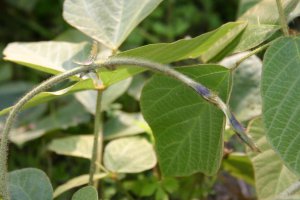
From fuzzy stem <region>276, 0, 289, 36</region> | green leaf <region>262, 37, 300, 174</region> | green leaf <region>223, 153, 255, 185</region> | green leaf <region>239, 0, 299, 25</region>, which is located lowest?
green leaf <region>223, 153, 255, 185</region>

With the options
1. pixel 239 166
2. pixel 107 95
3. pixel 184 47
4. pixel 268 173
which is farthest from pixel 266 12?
pixel 107 95

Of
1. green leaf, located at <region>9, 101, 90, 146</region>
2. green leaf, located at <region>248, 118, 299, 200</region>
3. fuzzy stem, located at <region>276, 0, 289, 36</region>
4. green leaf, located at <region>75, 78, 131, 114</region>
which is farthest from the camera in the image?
green leaf, located at <region>9, 101, 90, 146</region>

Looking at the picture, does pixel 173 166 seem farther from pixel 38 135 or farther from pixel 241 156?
pixel 38 135

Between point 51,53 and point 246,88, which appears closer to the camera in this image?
point 51,53

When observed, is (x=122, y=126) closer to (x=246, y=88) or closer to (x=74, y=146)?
(x=74, y=146)

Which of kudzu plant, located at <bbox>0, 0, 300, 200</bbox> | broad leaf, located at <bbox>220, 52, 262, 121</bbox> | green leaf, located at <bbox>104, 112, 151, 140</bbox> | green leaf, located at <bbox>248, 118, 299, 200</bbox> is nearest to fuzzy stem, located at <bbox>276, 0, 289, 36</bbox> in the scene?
kudzu plant, located at <bbox>0, 0, 300, 200</bbox>

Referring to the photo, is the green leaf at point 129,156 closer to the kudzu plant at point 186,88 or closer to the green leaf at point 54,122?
the kudzu plant at point 186,88

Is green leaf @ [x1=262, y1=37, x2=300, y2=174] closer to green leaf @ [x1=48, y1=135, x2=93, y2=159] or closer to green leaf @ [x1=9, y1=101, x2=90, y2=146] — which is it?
green leaf @ [x1=48, y1=135, x2=93, y2=159]
